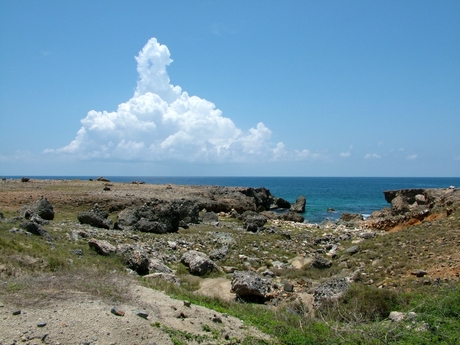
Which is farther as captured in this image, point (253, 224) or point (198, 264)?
point (253, 224)

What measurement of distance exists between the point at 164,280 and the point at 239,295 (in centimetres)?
238

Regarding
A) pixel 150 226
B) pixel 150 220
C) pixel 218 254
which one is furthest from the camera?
pixel 150 220

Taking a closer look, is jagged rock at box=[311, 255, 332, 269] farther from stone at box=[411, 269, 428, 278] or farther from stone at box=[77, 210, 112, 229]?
stone at box=[77, 210, 112, 229]

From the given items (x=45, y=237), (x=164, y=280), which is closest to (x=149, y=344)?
(x=164, y=280)

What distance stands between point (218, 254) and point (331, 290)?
752 cm

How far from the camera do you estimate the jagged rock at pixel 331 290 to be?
10227 millimetres

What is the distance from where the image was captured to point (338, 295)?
33.3 feet

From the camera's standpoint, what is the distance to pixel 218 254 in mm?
17156

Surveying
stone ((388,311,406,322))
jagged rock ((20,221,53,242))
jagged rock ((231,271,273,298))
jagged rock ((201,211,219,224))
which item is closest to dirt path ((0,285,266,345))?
jagged rock ((231,271,273,298))

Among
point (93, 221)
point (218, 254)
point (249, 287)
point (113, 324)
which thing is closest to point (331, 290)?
point (249, 287)

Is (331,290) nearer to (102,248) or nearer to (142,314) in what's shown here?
(142,314)

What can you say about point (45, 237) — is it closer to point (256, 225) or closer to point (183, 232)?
point (183, 232)

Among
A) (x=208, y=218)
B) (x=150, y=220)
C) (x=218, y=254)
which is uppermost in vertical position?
(x=150, y=220)

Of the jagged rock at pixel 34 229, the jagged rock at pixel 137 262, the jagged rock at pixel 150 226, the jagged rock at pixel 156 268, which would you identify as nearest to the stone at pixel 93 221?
the jagged rock at pixel 150 226
